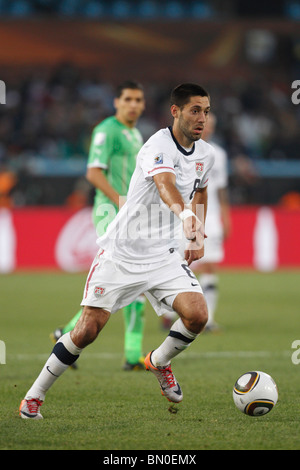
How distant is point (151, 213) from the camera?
18.2 feet

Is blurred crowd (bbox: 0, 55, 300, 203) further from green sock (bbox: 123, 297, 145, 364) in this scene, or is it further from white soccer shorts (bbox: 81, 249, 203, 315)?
white soccer shorts (bbox: 81, 249, 203, 315)

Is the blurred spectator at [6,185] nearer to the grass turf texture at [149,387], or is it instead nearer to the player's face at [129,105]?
the grass turf texture at [149,387]

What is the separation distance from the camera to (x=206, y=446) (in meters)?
4.49

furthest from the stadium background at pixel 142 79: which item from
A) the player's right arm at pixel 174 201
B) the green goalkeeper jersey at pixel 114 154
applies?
the player's right arm at pixel 174 201

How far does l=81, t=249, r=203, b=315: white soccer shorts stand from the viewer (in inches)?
213

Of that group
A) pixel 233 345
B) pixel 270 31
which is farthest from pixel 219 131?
pixel 233 345

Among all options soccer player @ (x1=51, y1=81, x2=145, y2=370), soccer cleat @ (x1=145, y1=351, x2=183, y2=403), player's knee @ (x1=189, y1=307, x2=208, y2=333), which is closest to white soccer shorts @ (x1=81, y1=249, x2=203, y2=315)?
player's knee @ (x1=189, y1=307, x2=208, y2=333)

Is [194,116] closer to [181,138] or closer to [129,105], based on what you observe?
[181,138]

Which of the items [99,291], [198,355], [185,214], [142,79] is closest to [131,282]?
[99,291]

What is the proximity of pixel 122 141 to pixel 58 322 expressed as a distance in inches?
148

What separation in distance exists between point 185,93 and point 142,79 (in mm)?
17320

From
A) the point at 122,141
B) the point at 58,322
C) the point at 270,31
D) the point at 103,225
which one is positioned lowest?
the point at 58,322

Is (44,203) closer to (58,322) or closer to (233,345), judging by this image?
(58,322)

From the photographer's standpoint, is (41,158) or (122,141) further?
(41,158)
